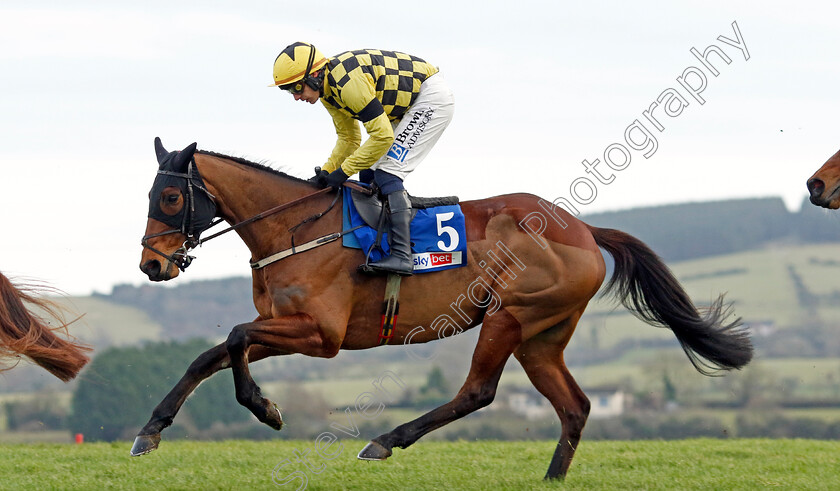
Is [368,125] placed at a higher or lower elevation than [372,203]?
higher

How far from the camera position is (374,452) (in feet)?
19.7

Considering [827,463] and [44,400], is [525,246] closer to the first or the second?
[827,463]

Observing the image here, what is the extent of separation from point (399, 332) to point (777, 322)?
1324 inches

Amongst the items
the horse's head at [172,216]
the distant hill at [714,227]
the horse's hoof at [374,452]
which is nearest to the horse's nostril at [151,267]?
the horse's head at [172,216]

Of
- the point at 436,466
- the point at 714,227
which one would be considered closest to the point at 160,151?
the point at 436,466

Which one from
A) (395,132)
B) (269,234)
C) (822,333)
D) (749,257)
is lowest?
(822,333)

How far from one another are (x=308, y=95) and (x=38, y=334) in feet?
10.7

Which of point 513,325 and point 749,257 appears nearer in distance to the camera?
point 513,325

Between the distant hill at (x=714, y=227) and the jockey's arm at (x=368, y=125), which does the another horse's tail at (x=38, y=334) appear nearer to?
the jockey's arm at (x=368, y=125)

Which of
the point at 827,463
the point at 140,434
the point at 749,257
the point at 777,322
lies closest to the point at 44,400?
the point at 140,434

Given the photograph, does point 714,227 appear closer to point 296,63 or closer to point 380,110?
point 380,110

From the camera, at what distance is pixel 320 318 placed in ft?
19.7

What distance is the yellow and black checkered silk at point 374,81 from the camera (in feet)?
19.8

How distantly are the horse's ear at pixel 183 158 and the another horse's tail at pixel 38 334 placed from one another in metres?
2.40
